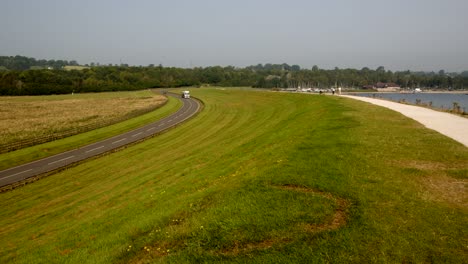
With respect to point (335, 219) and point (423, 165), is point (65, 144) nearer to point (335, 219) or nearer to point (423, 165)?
point (335, 219)

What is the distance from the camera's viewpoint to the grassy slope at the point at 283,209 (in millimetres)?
9477

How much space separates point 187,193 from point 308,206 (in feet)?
21.7

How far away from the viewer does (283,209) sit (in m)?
11.5

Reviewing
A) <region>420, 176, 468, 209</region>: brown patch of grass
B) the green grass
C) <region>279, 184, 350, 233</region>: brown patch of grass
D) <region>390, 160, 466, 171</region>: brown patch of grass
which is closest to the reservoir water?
<region>390, 160, 466, 171</region>: brown patch of grass

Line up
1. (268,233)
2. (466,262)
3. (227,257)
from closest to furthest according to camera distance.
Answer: (466,262) → (227,257) → (268,233)

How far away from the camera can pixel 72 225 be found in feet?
56.2

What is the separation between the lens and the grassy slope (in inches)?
373

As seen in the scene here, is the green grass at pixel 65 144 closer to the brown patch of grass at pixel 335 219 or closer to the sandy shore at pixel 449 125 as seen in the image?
the brown patch of grass at pixel 335 219

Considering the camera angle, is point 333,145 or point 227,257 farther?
point 333,145

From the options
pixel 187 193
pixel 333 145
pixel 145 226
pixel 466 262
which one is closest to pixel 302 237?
pixel 466 262

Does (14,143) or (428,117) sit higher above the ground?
(428,117)

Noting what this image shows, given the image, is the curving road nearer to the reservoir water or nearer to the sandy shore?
the sandy shore

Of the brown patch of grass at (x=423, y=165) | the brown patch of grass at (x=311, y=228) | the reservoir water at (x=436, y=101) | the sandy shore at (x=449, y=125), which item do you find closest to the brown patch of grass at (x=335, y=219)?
the brown patch of grass at (x=311, y=228)

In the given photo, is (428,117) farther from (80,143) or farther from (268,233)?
(80,143)
